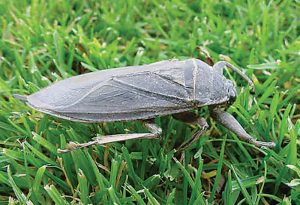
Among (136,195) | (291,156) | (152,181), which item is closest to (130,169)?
(152,181)

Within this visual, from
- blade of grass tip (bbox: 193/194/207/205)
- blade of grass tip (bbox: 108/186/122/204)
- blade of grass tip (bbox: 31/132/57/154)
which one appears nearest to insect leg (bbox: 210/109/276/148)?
blade of grass tip (bbox: 193/194/207/205)

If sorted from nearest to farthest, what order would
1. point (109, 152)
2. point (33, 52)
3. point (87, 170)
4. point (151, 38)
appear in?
point (87, 170), point (109, 152), point (33, 52), point (151, 38)

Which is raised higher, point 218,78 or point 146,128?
point 218,78

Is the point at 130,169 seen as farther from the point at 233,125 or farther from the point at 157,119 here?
the point at 233,125

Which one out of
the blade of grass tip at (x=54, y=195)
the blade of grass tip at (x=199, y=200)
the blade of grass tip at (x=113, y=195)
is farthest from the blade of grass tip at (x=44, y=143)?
the blade of grass tip at (x=199, y=200)

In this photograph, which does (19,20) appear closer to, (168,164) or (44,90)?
(44,90)

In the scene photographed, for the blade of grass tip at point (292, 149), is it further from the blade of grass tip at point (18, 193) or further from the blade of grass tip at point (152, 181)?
the blade of grass tip at point (18, 193)

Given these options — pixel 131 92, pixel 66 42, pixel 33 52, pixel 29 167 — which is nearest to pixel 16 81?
pixel 33 52
